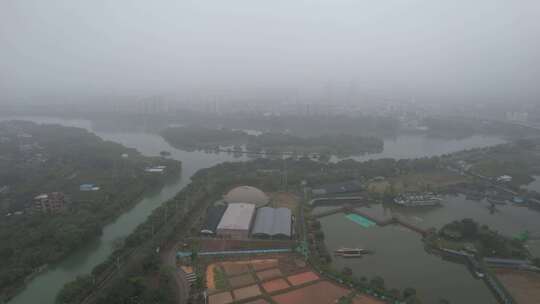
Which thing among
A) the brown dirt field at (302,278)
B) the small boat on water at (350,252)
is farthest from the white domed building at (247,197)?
the brown dirt field at (302,278)

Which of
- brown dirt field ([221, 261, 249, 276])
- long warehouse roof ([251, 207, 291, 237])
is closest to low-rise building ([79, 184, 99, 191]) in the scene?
long warehouse roof ([251, 207, 291, 237])

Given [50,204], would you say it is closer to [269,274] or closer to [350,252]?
[269,274]

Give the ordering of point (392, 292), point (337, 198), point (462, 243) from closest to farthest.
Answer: point (392, 292)
point (462, 243)
point (337, 198)

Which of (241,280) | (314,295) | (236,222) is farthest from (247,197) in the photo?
(314,295)

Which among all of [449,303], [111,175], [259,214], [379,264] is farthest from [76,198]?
[449,303]

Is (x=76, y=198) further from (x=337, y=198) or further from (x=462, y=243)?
(x=462, y=243)

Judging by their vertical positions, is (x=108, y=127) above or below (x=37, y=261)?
above
